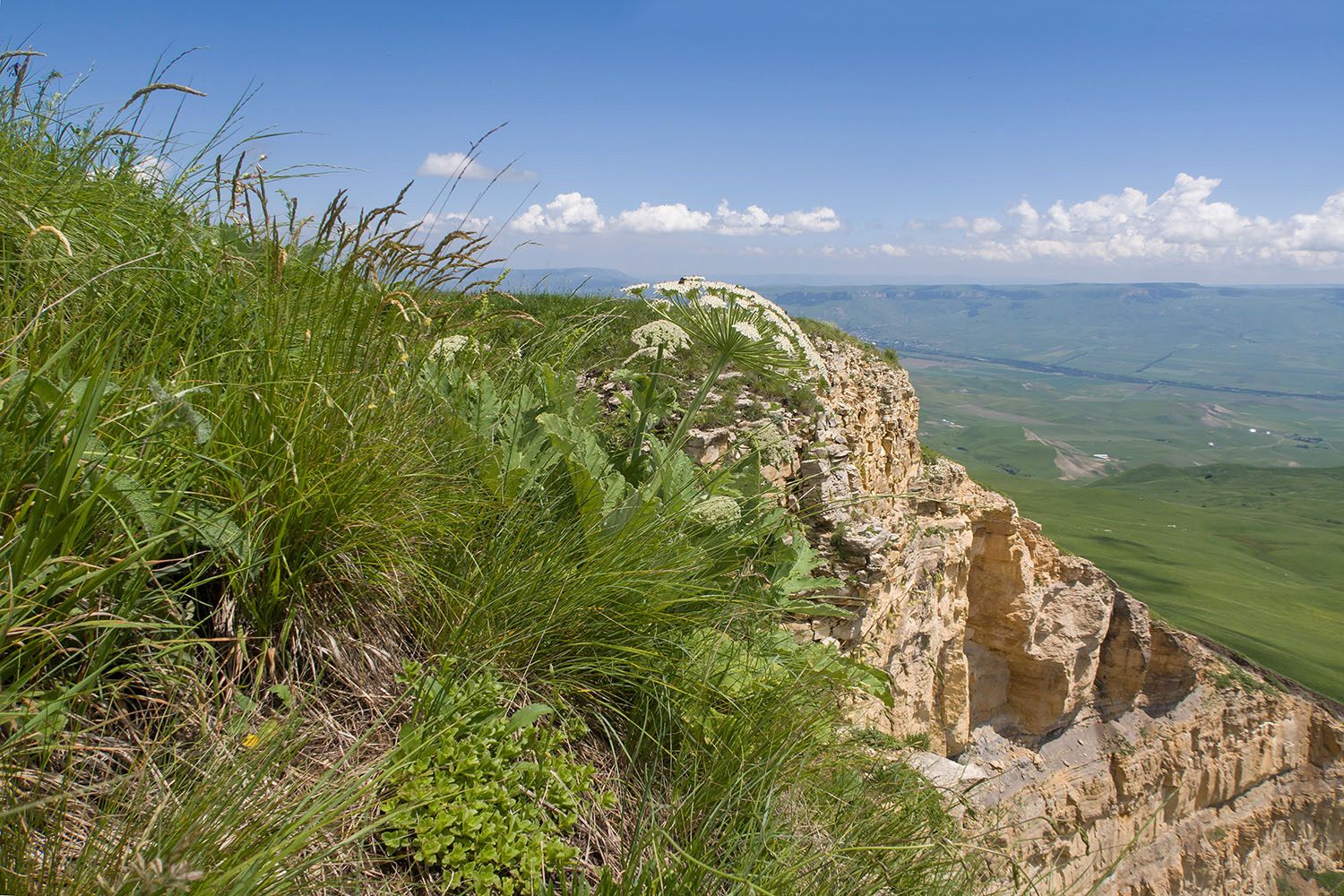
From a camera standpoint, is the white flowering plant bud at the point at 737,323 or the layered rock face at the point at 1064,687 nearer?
the white flowering plant bud at the point at 737,323

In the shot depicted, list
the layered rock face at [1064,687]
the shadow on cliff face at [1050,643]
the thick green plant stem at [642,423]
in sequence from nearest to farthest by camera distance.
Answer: the thick green plant stem at [642,423], the layered rock face at [1064,687], the shadow on cliff face at [1050,643]

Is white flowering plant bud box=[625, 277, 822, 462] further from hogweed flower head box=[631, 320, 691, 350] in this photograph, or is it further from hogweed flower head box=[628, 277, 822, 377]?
hogweed flower head box=[631, 320, 691, 350]

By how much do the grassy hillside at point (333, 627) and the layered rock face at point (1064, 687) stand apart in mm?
5085

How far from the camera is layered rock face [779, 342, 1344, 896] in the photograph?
35.4 ft

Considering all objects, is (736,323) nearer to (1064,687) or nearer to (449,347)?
(449,347)

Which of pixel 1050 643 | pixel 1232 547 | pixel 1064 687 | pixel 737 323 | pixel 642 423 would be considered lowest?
pixel 1232 547

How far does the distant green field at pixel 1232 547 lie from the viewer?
5988 centimetres

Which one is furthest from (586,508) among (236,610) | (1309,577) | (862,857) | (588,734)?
(1309,577)

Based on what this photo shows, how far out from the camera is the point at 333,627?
2.25 meters

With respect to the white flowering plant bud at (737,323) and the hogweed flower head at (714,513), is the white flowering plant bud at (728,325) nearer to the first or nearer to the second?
the white flowering plant bud at (737,323)

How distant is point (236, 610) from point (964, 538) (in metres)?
15.9

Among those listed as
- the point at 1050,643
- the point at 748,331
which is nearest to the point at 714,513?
the point at 748,331

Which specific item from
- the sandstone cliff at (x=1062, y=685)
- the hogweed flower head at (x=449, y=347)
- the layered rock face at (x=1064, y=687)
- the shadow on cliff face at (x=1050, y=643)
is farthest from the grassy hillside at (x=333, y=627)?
the shadow on cliff face at (x=1050, y=643)

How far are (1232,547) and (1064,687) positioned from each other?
103 meters
